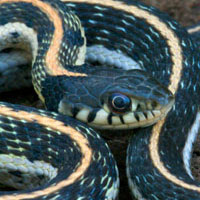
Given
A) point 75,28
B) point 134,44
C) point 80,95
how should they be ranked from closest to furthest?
1. point 80,95
2. point 75,28
3. point 134,44

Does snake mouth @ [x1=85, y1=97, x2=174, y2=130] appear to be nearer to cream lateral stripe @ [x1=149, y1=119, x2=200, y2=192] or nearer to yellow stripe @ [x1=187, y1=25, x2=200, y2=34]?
cream lateral stripe @ [x1=149, y1=119, x2=200, y2=192]

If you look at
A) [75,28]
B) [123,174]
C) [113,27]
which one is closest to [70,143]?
[123,174]

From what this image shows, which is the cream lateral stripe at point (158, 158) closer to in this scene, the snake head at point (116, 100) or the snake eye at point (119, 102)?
the snake head at point (116, 100)

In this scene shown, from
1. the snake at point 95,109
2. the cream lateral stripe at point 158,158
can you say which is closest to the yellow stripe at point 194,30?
the snake at point 95,109

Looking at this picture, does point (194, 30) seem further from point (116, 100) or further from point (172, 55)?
point (116, 100)

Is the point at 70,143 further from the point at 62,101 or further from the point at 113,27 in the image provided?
the point at 113,27
